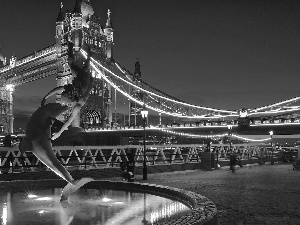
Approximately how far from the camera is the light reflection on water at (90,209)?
7.79 meters

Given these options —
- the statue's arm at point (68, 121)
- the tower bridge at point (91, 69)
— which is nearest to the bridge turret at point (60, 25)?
the tower bridge at point (91, 69)

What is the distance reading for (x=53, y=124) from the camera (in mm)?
9258

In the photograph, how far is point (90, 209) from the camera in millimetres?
8914

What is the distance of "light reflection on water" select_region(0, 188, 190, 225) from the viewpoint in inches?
307

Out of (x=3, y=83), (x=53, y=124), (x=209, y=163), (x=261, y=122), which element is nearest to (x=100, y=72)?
(x=3, y=83)

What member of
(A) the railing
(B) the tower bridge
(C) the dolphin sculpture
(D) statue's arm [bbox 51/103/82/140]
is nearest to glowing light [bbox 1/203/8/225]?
(C) the dolphin sculpture

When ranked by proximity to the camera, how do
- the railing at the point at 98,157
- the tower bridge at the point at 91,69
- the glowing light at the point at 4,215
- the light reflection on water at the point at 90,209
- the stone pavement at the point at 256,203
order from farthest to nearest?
the tower bridge at the point at 91,69
the railing at the point at 98,157
the stone pavement at the point at 256,203
the light reflection on water at the point at 90,209
the glowing light at the point at 4,215

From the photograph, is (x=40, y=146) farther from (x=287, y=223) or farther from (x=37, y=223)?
(x=287, y=223)

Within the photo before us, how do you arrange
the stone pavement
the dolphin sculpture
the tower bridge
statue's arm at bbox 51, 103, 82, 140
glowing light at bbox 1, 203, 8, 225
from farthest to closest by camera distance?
the tower bridge < statue's arm at bbox 51, 103, 82, 140 < the dolphin sculpture < the stone pavement < glowing light at bbox 1, 203, 8, 225

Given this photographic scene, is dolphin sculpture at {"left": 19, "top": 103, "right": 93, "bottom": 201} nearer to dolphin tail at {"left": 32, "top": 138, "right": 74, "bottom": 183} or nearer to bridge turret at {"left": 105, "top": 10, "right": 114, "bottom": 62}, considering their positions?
dolphin tail at {"left": 32, "top": 138, "right": 74, "bottom": 183}

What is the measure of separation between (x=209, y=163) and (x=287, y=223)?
16361 mm

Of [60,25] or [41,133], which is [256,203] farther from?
[60,25]

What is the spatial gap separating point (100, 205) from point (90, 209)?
20.6 inches

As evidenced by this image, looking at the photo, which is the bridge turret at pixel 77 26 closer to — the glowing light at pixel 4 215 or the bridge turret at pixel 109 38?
the bridge turret at pixel 109 38
